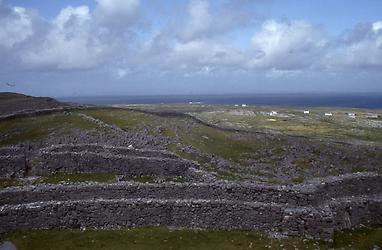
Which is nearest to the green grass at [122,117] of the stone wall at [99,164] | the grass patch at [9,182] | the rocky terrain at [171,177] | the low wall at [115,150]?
the rocky terrain at [171,177]

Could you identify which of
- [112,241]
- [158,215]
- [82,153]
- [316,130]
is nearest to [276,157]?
[82,153]

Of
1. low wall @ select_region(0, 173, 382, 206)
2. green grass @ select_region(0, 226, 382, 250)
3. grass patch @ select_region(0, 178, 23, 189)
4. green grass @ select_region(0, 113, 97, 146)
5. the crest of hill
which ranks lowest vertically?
green grass @ select_region(0, 226, 382, 250)

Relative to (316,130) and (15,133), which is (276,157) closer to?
(15,133)

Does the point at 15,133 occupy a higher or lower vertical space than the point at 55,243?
higher

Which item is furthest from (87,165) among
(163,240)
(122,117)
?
(122,117)

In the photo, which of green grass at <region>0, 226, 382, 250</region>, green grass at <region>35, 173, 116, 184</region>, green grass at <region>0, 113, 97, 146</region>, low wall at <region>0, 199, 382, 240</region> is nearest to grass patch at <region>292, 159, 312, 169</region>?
green grass at <region>35, 173, 116, 184</region>

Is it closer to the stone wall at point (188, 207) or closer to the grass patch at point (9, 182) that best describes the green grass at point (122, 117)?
the grass patch at point (9, 182)

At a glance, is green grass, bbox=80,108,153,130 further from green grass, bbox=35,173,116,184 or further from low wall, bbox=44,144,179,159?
green grass, bbox=35,173,116,184
